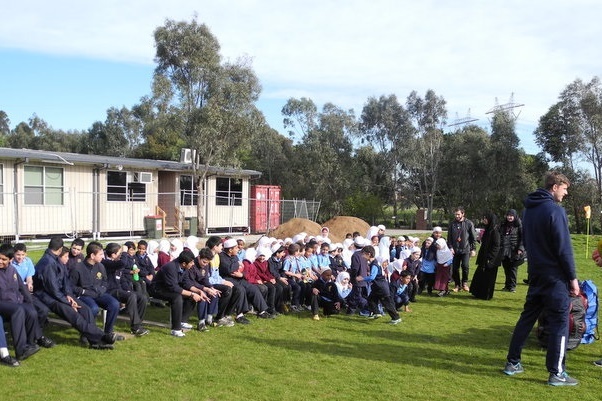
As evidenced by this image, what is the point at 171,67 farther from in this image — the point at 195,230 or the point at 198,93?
the point at 195,230

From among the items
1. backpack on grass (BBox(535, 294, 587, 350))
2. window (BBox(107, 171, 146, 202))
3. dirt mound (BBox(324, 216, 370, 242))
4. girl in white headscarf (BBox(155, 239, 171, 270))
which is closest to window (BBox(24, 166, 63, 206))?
window (BBox(107, 171, 146, 202))

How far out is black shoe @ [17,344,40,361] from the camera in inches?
236

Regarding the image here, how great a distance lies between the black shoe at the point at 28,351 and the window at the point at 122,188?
15.6 meters

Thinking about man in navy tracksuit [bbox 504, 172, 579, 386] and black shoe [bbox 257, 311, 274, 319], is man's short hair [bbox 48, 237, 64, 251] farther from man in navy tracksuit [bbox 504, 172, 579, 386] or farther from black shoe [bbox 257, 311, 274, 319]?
man in navy tracksuit [bbox 504, 172, 579, 386]

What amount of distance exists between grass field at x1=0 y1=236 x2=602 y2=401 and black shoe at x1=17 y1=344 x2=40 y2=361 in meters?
0.08

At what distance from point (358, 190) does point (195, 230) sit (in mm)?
16947

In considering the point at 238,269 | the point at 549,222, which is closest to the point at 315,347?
the point at 238,269

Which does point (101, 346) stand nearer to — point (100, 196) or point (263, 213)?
point (100, 196)

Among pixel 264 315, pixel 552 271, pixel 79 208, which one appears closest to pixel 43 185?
pixel 79 208

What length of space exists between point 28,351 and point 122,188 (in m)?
16.5

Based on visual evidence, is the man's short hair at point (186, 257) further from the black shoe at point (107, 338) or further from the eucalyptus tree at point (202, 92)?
the eucalyptus tree at point (202, 92)

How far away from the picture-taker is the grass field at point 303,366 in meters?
5.18

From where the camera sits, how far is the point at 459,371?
5965 millimetres

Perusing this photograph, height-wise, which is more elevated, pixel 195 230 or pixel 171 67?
pixel 171 67
